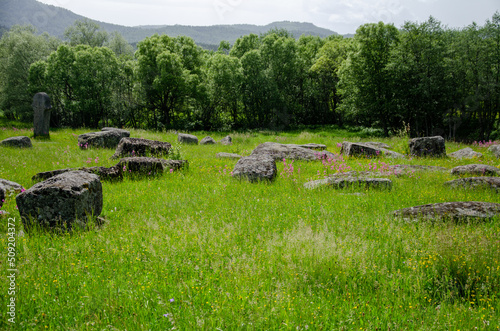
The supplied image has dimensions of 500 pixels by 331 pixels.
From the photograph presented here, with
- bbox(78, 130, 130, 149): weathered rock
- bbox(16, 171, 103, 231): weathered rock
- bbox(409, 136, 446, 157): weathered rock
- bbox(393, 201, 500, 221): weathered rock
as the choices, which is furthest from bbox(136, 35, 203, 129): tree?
bbox(393, 201, 500, 221): weathered rock

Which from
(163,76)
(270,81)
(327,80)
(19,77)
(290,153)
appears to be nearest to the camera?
(290,153)

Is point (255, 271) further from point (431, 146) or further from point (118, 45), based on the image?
point (118, 45)

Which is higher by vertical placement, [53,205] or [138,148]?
[138,148]

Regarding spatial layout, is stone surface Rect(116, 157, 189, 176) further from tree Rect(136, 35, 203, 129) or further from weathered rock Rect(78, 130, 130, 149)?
tree Rect(136, 35, 203, 129)

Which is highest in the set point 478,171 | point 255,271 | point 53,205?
point 478,171

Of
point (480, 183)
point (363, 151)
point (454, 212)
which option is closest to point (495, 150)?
point (363, 151)

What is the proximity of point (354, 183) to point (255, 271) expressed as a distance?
6.23 m

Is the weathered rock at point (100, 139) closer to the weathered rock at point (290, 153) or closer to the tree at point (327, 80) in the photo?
the weathered rock at point (290, 153)

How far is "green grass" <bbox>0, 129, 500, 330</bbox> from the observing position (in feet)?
10.5

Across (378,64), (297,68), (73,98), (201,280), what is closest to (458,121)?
(378,64)

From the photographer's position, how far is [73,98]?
36.1m

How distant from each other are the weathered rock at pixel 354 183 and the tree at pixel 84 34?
228ft

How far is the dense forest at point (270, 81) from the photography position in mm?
33031

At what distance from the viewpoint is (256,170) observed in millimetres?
10078
